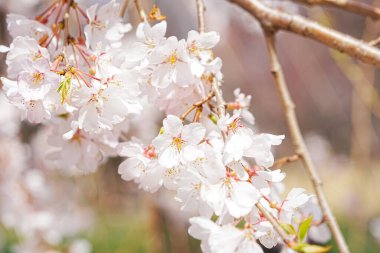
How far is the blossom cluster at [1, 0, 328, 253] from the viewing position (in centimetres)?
63

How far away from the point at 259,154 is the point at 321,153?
6.17m

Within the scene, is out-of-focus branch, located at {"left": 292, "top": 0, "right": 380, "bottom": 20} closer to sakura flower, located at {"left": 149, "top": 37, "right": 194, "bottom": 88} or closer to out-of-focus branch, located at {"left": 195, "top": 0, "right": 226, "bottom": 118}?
out-of-focus branch, located at {"left": 195, "top": 0, "right": 226, "bottom": 118}

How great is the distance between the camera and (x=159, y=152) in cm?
70

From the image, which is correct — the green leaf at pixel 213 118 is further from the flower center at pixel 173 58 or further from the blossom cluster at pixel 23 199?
the blossom cluster at pixel 23 199

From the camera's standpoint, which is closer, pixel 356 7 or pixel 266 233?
pixel 266 233

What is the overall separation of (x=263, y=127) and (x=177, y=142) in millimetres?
9456

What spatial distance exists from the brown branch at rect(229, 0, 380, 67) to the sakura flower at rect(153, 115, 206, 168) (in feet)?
1.22

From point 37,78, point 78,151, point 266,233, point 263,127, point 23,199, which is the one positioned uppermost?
point 37,78

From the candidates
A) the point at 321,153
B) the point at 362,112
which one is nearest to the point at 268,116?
the point at 321,153

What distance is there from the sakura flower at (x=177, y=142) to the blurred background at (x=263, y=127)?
76 cm

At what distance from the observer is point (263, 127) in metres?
10.0

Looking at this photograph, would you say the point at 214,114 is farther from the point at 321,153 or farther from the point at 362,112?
the point at 321,153

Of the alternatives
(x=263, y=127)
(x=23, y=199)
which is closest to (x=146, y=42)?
(x=23, y=199)

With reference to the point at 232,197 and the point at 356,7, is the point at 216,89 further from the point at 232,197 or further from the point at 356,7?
the point at 356,7
